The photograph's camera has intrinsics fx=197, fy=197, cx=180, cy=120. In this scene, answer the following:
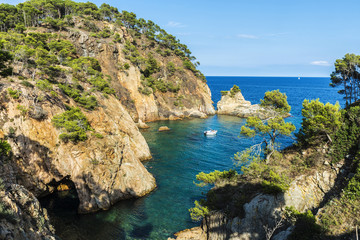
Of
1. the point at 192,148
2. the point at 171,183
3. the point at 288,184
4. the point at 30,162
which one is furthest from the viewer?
the point at 192,148

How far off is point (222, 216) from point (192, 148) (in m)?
30.6

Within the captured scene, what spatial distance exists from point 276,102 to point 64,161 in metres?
27.3

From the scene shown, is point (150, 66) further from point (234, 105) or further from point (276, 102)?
point (276, 102)

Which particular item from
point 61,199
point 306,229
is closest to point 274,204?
point 306,229

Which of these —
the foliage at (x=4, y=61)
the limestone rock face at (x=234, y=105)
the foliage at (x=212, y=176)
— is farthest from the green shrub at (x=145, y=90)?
the foliage at (x=212, y=176)

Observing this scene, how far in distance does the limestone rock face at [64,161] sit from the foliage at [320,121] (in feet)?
73.3

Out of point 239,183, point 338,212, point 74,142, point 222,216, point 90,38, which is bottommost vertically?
point 222,216

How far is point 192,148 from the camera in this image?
161 ft

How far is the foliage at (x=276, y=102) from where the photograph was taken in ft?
78.1

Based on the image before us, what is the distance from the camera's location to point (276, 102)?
24.5 m

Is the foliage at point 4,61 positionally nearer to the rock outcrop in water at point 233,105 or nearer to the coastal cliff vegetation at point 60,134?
the coastal cliff vegetation at point 60,134

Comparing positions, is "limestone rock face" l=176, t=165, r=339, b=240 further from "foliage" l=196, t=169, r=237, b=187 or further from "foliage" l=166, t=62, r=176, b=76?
"foliage" l=166, t=62, r=176, b=76

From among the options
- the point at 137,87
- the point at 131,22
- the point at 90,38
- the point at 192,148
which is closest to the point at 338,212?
the point at 192,148

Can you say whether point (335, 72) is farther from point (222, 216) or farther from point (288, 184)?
point (222, 216)
